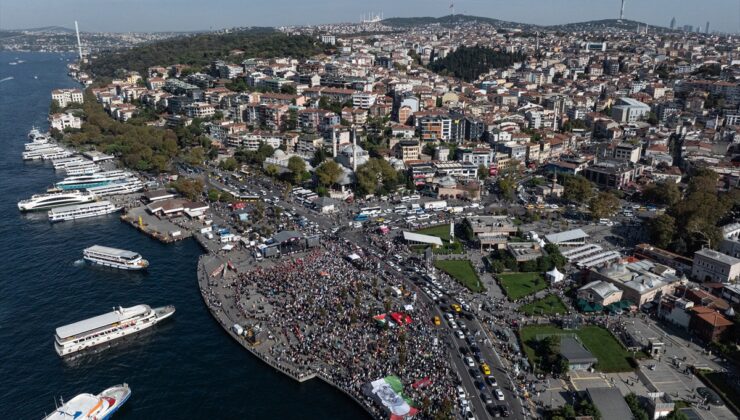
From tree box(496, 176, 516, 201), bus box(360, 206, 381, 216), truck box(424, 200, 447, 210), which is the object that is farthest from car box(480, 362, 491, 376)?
tree box(496, 176, 516, 201)

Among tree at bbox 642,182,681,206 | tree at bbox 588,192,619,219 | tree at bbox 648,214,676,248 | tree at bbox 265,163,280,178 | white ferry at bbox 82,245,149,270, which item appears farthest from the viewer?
tree at bbox 265,163,280,178

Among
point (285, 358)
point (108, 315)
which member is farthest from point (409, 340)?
point (108, 315)

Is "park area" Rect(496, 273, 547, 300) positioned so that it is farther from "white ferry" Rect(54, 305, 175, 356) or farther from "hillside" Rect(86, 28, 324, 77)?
"hillside" Rect(86, 28, 324, 77)

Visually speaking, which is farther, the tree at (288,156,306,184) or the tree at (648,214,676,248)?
the tree at (288,156,306,184)

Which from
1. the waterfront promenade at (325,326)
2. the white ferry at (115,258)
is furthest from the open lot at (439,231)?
the white ferry at (115,258)

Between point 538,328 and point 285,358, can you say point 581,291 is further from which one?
point 285,358

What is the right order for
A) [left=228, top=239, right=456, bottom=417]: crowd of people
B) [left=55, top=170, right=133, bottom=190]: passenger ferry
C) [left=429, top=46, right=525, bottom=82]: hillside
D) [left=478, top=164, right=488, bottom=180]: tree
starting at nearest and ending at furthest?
1. [left=228, top=239, right=456, bottom=417]: crowd of people
2. [left=55, top=170, right=133, bottom=190]: passenger ferry
3. [left=478, top=164, right=488, bottom=180]: tree
4. [left=429, top=46, right=525, bottom=82]: hillside

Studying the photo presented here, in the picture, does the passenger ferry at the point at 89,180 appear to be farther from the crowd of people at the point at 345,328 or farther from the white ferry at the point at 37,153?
the crowd of people at the point at 345,328
